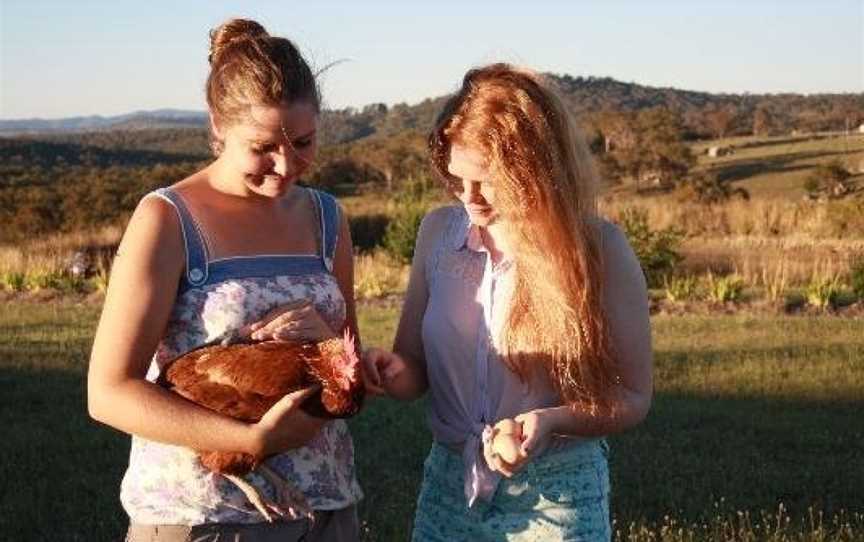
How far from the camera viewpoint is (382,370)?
2.94 meters

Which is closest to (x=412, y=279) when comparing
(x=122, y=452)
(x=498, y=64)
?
(x=498, y=64)

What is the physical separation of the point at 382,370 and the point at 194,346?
1.73ft

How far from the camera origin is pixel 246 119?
104 inches

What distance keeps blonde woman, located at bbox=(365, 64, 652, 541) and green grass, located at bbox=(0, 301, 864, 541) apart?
9.79 ft

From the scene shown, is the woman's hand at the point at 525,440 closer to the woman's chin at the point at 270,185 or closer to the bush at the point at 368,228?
the woman's chin at the point at 270,185

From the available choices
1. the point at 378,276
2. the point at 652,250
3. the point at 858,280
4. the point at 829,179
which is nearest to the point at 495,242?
the point at 858,280

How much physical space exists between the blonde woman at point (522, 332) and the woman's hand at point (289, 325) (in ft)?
0.76

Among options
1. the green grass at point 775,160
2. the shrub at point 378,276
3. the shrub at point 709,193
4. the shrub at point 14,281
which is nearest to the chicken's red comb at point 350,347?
the shrub at point 378,276

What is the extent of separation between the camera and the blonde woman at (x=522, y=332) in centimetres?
274

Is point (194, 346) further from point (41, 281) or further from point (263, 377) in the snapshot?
point (41, 281)

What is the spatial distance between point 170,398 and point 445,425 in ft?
2.56

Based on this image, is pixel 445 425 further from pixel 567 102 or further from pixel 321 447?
pixel 567 102

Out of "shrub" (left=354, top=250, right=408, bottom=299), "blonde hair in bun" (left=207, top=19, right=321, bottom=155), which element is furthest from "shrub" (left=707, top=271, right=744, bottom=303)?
"blonde hair in bun" (left=207, top=19, right=321, bottom=155)

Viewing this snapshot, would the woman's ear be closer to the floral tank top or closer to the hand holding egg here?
the floral tank top
